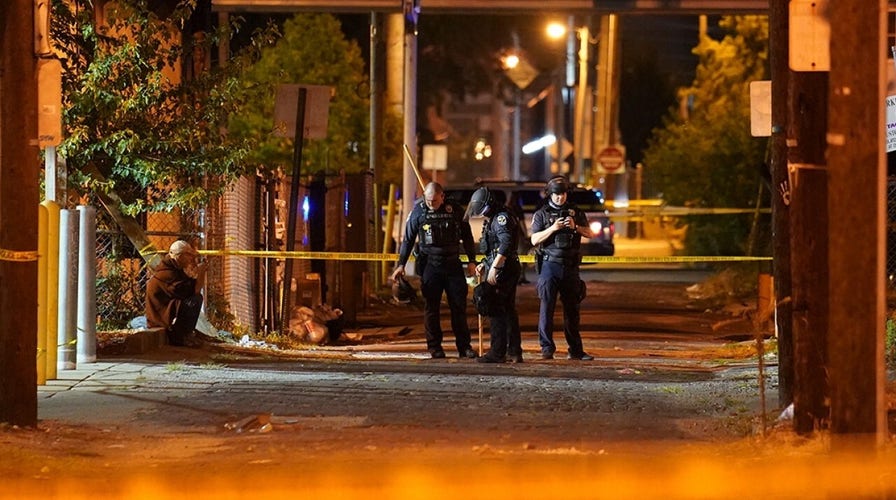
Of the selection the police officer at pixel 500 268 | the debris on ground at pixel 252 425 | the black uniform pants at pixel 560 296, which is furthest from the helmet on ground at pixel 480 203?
the debris on ground at pixel 252 425

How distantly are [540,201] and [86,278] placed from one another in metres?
14.6

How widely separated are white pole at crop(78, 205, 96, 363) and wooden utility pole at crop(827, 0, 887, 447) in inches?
246

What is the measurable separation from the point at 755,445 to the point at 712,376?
136 inches

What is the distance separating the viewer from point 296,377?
11.0 metres

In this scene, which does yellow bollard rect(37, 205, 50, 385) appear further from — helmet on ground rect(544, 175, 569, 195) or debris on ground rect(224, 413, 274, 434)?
helmet on ground rect(544, 175, 569, 195)

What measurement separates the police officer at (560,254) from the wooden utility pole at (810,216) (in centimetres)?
475

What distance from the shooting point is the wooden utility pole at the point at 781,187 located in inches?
323

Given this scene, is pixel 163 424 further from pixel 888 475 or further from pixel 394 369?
pixel 888 475

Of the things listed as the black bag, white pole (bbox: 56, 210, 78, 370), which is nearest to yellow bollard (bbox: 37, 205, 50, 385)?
white pole (bbox: 56, 210, 78, 370)

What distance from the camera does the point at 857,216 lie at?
6902 millimetres

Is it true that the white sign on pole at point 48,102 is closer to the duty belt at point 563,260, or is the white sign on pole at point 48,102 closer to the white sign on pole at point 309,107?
the duty belt at point 563,260

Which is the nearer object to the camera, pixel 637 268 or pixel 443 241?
pixel 443 241

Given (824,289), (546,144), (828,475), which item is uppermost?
(546,144)

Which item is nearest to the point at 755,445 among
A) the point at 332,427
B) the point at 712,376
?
the point at 332,427
